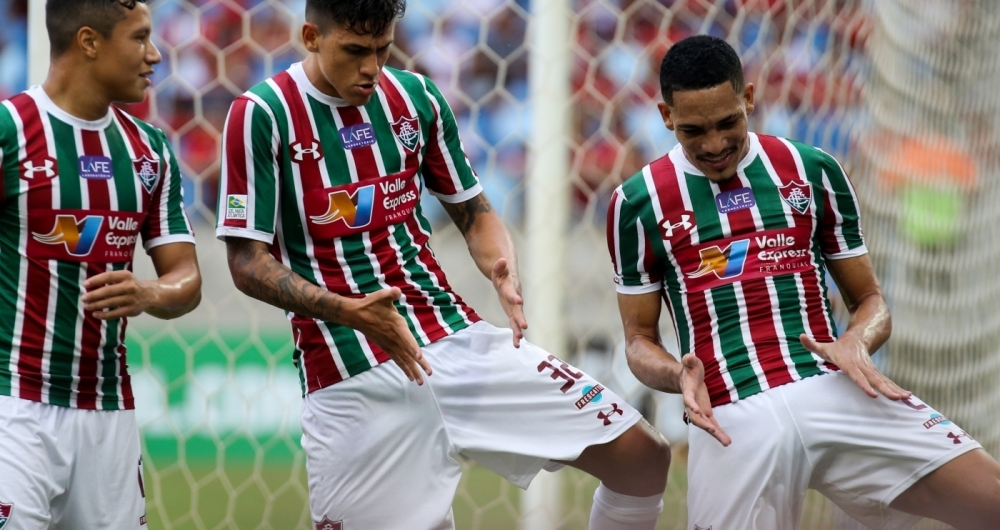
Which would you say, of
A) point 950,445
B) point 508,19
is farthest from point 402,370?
point 508,19

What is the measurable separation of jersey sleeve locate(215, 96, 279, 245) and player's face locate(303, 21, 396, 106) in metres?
0.17

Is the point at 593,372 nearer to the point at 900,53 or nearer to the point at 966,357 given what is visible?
the point at 966,357

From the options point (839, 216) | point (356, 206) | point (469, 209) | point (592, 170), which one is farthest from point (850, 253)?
point (592, 170)

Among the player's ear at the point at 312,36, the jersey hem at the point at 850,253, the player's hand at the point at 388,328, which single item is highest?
the player's ear at the point at 312,36

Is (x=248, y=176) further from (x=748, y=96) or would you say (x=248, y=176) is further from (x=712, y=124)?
(x=748, y=96)

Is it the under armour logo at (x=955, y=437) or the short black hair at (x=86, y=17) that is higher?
the short black hair at (x=86, y=17)

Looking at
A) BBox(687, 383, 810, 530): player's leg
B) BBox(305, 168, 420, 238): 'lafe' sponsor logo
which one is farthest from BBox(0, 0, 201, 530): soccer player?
BBox(687, 383, 810, 530): player's leg

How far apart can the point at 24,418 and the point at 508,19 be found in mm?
3087

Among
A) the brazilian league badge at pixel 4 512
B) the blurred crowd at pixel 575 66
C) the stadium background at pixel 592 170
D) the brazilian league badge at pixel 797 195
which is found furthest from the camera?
the blurred crowd at pixel 575 66

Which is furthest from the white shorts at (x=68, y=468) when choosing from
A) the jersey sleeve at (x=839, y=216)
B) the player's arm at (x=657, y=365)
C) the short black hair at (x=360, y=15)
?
the jersey sleeve at (x=839, y=216)

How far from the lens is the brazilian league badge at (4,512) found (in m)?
2.19

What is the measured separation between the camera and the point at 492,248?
2.65 m

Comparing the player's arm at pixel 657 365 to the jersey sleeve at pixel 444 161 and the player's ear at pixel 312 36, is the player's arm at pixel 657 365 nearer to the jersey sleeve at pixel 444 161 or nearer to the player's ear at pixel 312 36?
the jersey sleeve at pixel 444 161

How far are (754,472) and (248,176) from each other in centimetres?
125
